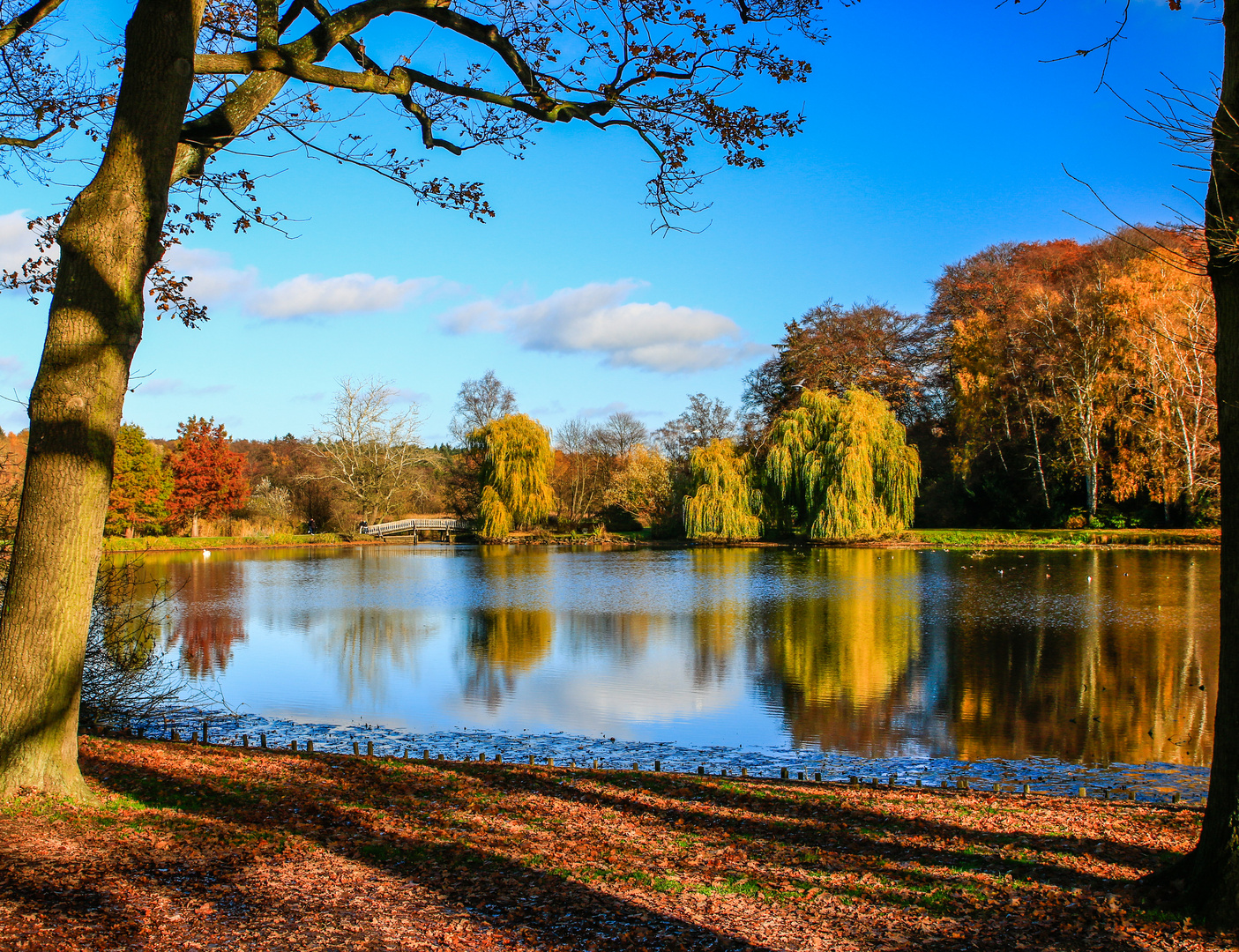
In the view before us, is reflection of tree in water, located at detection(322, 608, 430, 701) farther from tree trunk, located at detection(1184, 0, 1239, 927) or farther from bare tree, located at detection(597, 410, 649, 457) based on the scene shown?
bare tree, located at detection(597, 410, 649, 457)

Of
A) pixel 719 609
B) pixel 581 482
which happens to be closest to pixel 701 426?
pixel 581 482

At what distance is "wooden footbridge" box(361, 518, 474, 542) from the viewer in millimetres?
44375

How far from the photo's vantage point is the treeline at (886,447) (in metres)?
29.9

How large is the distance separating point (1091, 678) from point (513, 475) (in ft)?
108

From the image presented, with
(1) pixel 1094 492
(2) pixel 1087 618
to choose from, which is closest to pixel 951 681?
(2) pixel 1087 618

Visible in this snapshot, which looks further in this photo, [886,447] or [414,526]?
[414,526]

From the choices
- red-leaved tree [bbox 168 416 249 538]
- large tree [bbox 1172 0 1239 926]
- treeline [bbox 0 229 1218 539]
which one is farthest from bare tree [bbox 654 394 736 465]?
large tree [bbox 1172 0 1239 926]

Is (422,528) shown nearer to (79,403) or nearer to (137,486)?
(137,486)

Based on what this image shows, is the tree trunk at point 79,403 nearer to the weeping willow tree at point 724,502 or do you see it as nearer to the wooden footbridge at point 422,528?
the weeping willow tree at point 724,502

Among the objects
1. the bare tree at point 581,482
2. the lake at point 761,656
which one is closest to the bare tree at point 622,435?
the bare tree at point 581,482

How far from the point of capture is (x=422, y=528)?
45.6 m

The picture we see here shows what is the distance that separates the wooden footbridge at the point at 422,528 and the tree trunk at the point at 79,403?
40.6 meters

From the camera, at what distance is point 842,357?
41.9m

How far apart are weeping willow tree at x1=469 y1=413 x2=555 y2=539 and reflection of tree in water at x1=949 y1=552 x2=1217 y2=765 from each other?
2603 centimetres
